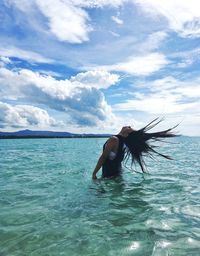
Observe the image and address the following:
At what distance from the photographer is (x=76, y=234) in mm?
5180

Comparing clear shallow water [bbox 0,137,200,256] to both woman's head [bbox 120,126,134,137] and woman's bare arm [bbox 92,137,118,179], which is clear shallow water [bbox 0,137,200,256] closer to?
woman's bare arm [bbox 92,137,118,179]

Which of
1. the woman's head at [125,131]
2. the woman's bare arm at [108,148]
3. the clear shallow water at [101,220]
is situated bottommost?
the clear shallow water at [101,220]

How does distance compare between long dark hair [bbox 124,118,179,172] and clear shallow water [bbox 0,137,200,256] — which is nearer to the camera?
clear shallow water [bbox 0,137,200,256]

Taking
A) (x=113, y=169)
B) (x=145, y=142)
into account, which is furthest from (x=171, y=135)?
(x=113, y=169)

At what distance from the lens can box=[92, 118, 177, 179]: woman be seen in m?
9.06

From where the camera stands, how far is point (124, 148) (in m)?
9.38

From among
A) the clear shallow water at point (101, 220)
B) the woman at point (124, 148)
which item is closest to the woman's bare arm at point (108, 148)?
the woman at point (124, 148)

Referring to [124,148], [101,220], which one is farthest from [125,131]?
[101,220]

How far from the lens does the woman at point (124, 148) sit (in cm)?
906

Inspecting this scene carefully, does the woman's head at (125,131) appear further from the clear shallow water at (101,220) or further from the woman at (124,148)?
the clear shallow water at (101,220)

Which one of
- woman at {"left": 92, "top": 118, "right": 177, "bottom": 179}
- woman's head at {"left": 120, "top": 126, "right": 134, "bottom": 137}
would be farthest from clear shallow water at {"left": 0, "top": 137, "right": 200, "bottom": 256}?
woman's head at {"left": 120, "top": 126, "right": 134, "bottom": 137}

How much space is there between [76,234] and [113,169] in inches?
173

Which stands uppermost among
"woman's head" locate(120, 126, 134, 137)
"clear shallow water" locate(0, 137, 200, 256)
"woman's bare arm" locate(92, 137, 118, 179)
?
"woman's head" locate(120, 126, 134, 137)

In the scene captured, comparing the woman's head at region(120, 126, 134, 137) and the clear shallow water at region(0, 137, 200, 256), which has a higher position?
the woman's head at region(120, 126, 134, 137)
